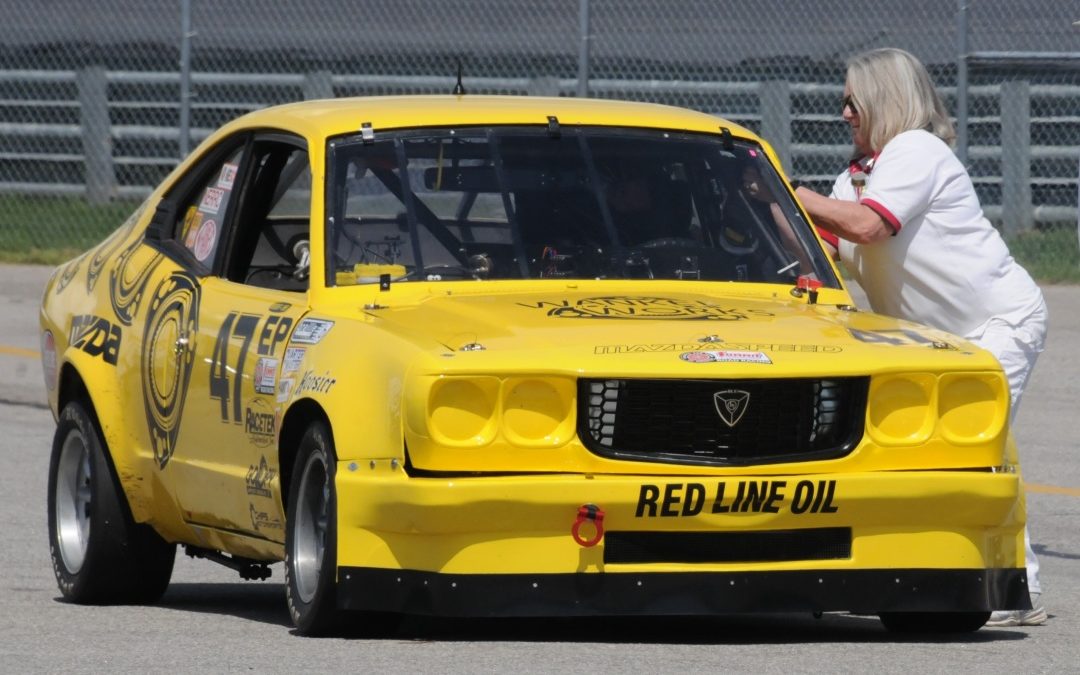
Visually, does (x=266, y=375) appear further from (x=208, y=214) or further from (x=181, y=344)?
(x=208, y=214)

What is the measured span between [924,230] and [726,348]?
1602 millimetres

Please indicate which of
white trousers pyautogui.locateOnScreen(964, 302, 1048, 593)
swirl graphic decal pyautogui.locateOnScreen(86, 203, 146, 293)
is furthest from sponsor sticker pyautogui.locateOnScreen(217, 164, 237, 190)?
white trousers pyautogui.locateOnScreen(964, 302, 1048, 593)

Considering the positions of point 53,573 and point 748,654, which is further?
point 53,573

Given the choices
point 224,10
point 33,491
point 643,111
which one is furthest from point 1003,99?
point 643,111

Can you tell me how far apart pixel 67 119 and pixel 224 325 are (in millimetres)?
14965

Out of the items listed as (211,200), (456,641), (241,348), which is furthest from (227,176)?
(456,641)

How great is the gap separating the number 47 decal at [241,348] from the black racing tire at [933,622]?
1.81 meters

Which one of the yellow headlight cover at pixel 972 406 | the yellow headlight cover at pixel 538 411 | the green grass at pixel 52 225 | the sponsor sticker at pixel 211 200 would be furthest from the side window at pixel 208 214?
the green grass at pixel 52 225

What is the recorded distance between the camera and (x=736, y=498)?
546 centimetres

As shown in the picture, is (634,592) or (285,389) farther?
(285,389)

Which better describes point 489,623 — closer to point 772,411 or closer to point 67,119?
point 772,411

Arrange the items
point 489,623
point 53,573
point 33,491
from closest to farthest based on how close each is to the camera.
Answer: point 489,623
point 53,573
point 33,491

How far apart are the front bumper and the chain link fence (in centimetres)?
903

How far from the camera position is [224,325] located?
6.48 m
